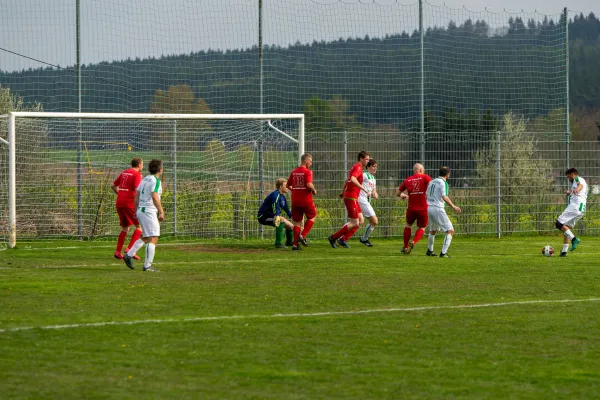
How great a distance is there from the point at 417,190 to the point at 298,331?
34.6 ft

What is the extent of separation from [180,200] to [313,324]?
1462 cm

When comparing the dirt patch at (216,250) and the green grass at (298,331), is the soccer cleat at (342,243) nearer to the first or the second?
the dirt patch at (216,250)

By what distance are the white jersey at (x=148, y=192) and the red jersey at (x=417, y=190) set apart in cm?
595

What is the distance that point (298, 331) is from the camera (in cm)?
983

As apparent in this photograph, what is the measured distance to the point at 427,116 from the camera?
27938mm

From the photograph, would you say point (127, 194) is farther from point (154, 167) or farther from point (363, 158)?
point (363, 158)

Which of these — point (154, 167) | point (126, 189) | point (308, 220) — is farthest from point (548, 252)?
point (126, 189)

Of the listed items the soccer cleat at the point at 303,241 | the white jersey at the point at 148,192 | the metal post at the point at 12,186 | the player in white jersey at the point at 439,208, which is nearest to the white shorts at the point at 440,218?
the player in white jersey at the point at 439,208

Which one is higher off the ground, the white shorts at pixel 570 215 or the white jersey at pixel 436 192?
the white jersey at pixel 436 192

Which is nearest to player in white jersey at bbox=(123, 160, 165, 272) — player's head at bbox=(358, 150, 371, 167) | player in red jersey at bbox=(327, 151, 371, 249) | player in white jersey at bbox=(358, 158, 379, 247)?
player in red jersey at bbox=(327, 151, 371, 249)

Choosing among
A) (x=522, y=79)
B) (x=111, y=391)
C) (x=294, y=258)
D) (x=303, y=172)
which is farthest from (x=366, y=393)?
(x=522, y=79)

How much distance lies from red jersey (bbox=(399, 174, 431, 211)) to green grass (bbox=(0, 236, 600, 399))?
264 centimetres

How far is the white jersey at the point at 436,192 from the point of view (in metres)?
19.4

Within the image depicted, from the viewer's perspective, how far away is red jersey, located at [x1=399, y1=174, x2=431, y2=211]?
65.3 ft
